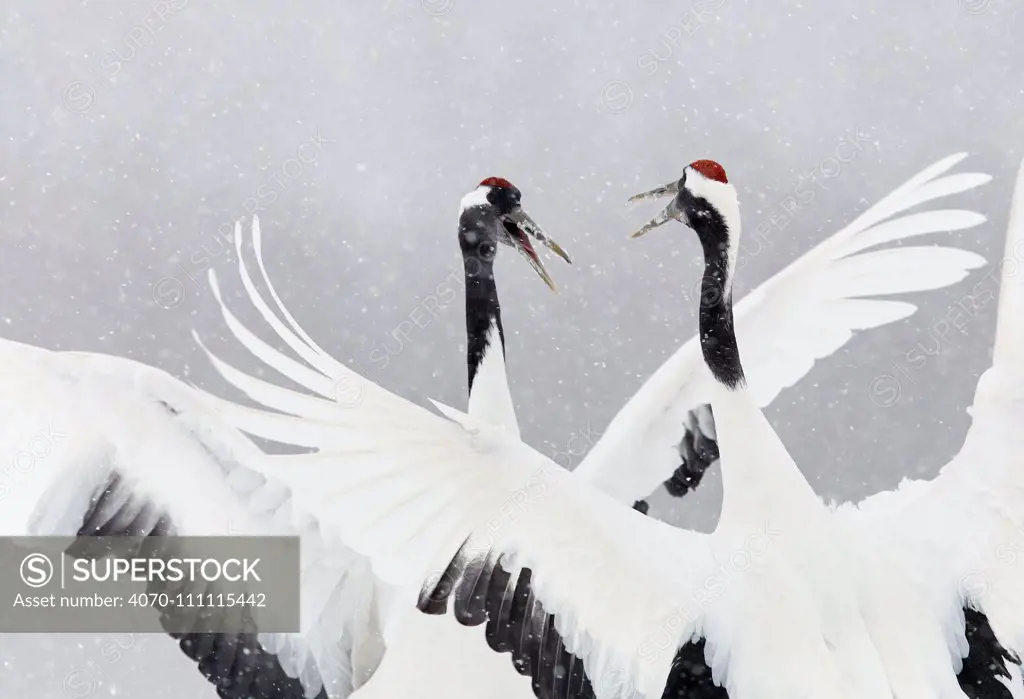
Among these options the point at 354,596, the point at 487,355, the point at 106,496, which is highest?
the point at 487,355

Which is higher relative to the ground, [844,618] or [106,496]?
[106,496]

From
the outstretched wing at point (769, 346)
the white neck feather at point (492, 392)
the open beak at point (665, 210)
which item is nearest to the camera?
the open beak at point (665, 210)

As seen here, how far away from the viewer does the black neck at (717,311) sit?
146 centimetres

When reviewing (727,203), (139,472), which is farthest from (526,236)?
(139,472)

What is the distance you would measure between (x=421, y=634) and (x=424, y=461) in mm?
509

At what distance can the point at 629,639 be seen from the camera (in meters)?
1.27

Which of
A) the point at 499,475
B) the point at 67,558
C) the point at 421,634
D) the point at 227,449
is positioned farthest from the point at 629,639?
the point at 67,558

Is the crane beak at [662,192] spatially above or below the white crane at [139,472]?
above

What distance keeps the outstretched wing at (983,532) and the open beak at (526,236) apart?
629mm

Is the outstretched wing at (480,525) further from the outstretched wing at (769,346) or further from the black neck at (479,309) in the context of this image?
the outstretched wing at (769,346)

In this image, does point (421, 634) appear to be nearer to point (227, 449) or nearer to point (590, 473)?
point (227, 449)

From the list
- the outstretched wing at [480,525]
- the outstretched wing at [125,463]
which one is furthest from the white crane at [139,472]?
the outstretched wing at [480,525]

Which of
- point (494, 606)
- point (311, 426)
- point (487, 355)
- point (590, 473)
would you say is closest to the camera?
point (311, 426)

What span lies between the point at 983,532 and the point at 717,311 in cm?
45
